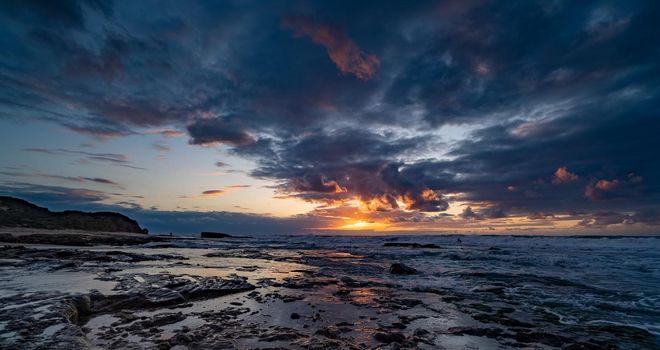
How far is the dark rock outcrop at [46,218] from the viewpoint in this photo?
178 ft

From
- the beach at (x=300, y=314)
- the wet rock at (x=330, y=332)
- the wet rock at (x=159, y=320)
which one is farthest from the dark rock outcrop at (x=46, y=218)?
the wet rock at (x=330, y=332)

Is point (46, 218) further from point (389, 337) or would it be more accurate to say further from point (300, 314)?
point (389, 337)

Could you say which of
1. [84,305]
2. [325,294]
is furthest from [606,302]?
[84,305]

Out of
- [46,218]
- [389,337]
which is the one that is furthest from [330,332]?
[46,218]

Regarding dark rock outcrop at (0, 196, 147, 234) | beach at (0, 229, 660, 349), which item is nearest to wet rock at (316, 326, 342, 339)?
beach at (0, 229, 660, 349)

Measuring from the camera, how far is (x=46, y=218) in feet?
197

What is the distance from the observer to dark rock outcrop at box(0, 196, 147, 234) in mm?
54250

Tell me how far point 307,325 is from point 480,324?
4.62m

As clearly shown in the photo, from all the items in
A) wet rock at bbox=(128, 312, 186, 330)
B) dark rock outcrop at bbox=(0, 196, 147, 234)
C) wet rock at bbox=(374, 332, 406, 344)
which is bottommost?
wet rock at bbox=(374, 332, 406, 344)

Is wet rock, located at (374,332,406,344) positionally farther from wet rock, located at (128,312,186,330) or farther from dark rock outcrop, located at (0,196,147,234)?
dark rock outcrop, located at (0,196,147,234)

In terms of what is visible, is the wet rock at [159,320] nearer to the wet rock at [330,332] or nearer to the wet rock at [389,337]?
the wet rock at [330,332]

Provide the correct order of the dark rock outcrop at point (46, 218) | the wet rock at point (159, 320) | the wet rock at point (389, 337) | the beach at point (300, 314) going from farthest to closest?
the dark rock outcrop at point (46, 218)
the wet rock at point (159, 320)
the wet rock at point (389, 337)
the beach at point (300, 314)

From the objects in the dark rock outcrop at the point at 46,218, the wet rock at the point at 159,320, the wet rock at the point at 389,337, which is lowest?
the wet rock at the point at 389,337

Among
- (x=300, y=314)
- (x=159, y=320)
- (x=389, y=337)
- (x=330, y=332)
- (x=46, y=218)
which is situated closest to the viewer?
(x=389, y=337)
